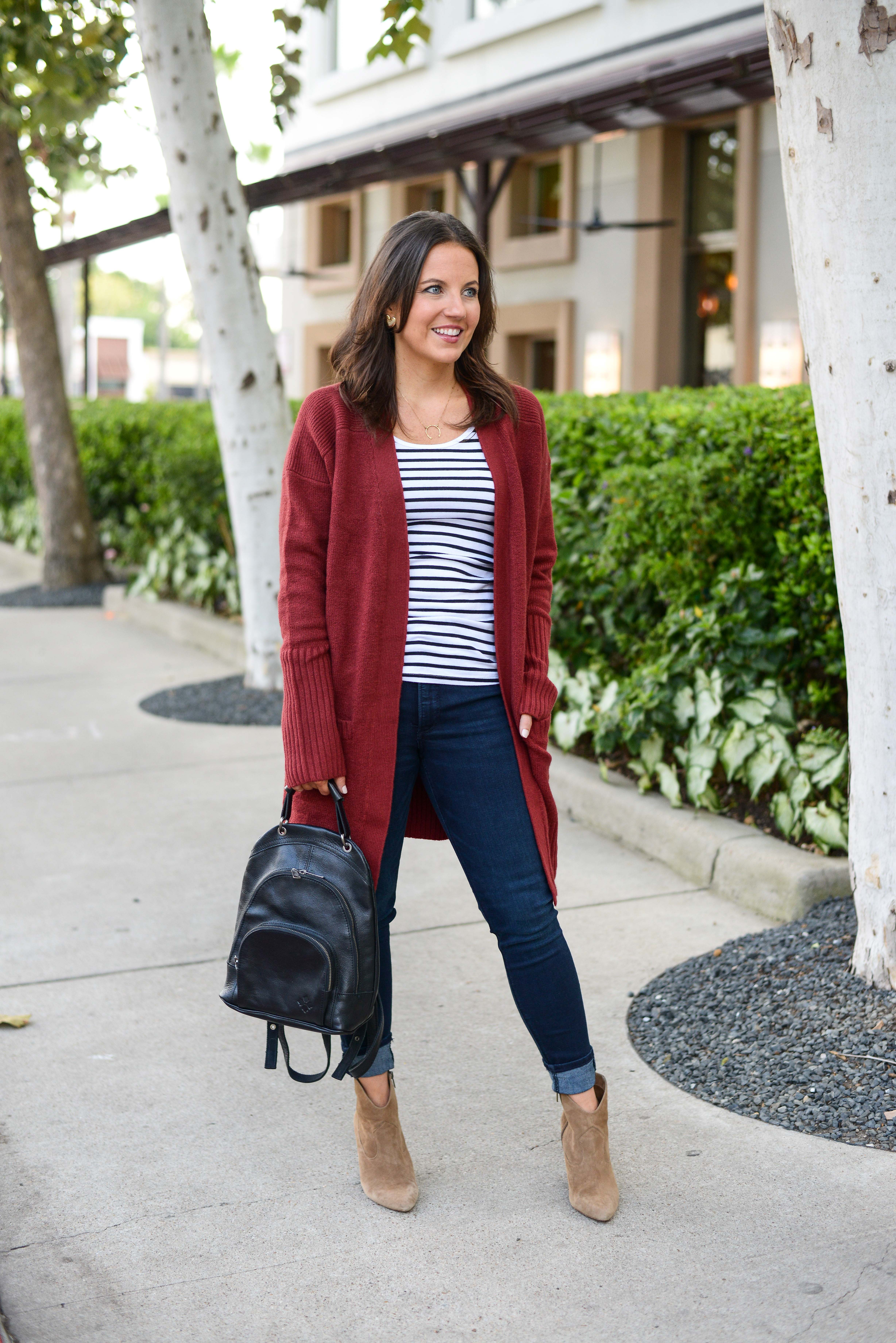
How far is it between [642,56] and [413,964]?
13.7 metres

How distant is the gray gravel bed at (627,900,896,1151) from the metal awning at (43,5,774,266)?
9139 mm

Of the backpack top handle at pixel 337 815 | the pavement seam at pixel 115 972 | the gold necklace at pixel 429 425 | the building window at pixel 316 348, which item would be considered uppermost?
the building window at pixel 316 348

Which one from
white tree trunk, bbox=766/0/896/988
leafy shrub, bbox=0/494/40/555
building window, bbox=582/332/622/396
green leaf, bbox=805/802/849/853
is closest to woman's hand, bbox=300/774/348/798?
white tree trunk, bbox=766/0/896/988

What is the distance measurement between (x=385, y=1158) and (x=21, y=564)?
1187cm

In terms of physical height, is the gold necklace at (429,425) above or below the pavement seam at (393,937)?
above

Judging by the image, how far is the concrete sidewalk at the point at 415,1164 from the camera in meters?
2.47

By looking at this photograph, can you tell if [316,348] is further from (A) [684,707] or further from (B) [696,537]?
(A) [684,707]

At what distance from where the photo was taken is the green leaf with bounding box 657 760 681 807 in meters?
5.00

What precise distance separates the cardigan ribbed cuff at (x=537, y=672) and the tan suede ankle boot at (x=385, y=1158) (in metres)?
0.83

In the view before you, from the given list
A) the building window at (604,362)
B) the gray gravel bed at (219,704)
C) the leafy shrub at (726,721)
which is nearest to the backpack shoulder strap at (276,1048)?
the leafy shrub at (726,721)

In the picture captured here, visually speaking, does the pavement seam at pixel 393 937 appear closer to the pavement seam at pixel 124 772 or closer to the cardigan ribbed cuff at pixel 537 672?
the cardigan ribbed cuff at pixel 537 672

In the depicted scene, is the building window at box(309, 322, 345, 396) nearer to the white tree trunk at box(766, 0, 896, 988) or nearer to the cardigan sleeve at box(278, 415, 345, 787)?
the white tree trunk at box(766, 0, 896, 988)

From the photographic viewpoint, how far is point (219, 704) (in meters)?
7.52

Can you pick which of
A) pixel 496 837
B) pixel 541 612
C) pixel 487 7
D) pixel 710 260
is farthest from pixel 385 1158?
pixel 487 7
